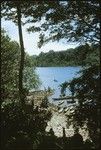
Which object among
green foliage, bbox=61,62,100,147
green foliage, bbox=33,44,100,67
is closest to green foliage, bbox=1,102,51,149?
green foliage, bbox=61,62,100,147

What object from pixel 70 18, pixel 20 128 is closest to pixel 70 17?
pixel 70 18

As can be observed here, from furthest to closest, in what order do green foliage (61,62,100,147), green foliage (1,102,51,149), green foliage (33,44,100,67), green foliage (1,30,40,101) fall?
green foliage (1,30,40,101)
green foliage (1,102,51,149)
green foliage (33,44,100,67)
green foliage (61,62,100,147)

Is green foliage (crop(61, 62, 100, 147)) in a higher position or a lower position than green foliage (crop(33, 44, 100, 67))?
lower

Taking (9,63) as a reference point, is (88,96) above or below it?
below

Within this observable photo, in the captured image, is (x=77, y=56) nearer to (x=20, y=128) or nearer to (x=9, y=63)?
(x=20, y=128)

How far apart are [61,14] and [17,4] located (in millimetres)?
2109

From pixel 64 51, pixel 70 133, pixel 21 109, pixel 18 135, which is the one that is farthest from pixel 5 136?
pixel 70 133

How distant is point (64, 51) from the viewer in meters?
12.1

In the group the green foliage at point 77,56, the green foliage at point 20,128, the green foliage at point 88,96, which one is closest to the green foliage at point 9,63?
the green foliage at point 20,128

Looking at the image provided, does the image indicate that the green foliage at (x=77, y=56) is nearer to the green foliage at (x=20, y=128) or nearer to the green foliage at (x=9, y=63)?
the green foliage at (x=20, y=128)

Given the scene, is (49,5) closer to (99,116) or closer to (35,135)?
(99,116)

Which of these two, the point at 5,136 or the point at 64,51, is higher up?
the point at 64,51

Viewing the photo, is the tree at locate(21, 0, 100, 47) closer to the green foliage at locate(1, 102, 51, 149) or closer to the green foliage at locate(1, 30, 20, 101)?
the green foliage at locate(1, 102, 51, 149)

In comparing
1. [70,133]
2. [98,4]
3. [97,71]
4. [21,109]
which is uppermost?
[98,4]
